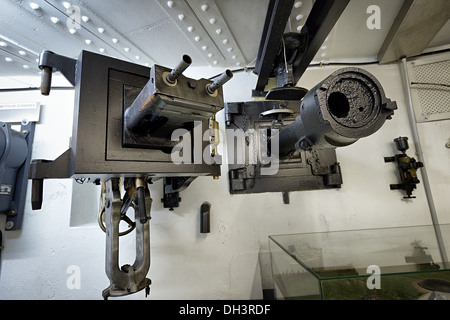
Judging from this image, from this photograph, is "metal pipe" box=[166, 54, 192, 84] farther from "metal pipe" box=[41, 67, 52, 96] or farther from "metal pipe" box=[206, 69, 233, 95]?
"metal pipe" box=[41, 67, 52, 96]

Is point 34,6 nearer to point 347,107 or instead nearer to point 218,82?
point 218,82

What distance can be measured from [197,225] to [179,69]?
1.01 m

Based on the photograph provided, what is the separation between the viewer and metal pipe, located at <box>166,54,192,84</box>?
44 cm

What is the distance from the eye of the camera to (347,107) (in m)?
0.61

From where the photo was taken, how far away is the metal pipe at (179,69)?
0.44m

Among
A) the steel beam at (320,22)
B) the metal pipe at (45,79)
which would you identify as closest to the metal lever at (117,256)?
the metal pipe at (45,79)

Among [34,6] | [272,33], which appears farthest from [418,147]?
[34,6]

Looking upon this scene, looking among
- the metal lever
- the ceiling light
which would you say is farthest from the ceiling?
the metal lever

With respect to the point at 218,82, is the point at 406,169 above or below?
below

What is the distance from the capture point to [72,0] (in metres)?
0.90

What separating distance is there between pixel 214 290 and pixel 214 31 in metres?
1.49

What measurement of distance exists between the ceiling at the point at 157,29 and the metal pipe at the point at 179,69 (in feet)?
2.40

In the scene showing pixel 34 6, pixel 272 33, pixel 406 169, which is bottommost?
pixel 406 169
